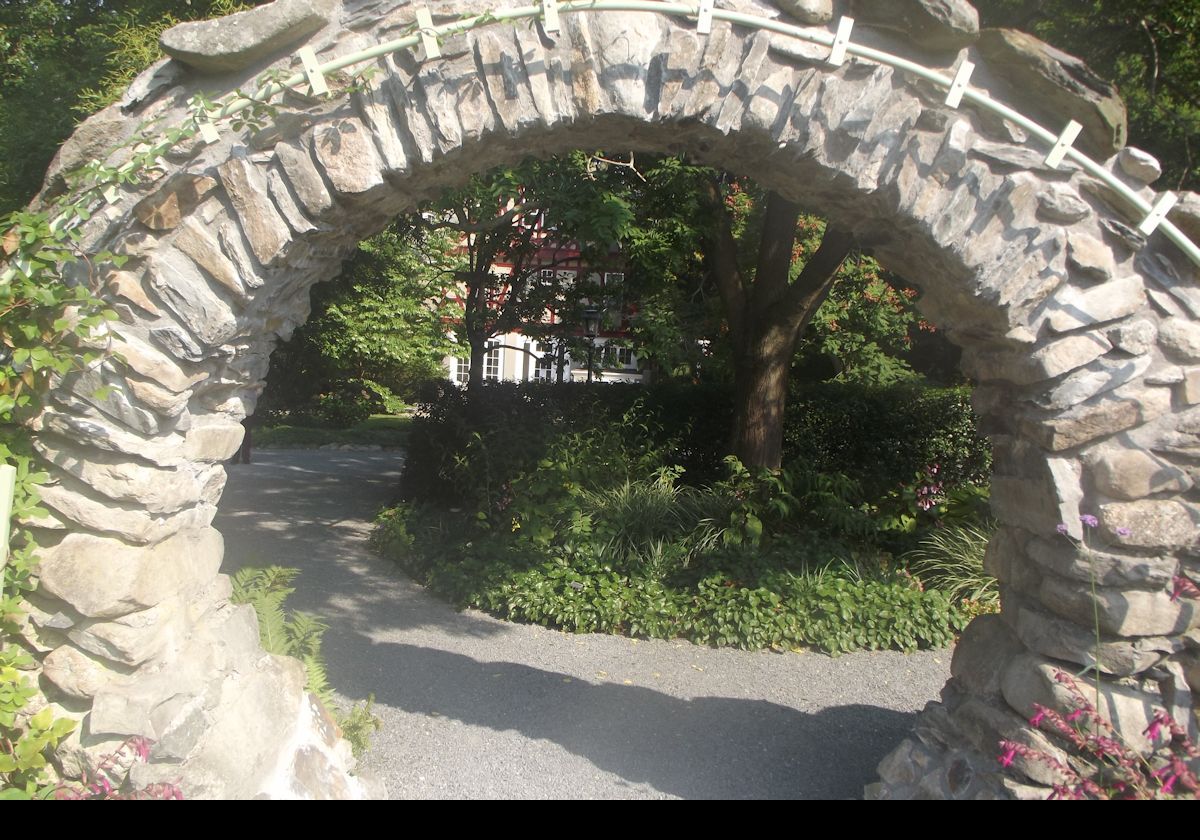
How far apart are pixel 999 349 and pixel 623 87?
161 centimetres

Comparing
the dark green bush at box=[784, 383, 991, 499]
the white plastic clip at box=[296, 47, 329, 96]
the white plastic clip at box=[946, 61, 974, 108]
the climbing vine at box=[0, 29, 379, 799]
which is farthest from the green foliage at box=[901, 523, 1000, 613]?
the climbing vine at box=[0, 29, 379, 799]

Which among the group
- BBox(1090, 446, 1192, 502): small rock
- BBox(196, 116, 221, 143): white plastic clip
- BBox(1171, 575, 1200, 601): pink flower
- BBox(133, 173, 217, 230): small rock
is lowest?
BBox(1171, 575, 1200, 601): pink flower

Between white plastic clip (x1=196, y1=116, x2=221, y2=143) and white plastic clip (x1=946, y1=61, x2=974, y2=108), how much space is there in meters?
2.39

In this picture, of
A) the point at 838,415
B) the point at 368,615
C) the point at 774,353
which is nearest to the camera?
the point at 368,615

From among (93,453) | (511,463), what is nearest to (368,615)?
(511,463)

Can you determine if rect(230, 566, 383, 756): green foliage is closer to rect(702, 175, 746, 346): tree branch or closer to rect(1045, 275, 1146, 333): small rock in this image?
rect(1045, 275, 1146, 333): small rock

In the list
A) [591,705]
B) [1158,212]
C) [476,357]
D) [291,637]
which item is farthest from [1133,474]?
[476,357]

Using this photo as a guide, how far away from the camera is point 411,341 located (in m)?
19.4

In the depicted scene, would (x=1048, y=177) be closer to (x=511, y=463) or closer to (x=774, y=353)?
(x=774, y=353)

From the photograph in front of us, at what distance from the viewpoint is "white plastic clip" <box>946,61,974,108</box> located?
9.37 ft

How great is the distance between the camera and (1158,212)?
292 centimetres

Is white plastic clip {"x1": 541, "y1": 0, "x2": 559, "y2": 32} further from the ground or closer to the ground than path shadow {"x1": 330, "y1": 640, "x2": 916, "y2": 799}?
further from the ground

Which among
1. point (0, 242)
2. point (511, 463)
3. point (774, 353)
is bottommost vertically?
point (511, 463)

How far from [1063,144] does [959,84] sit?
39 cm
